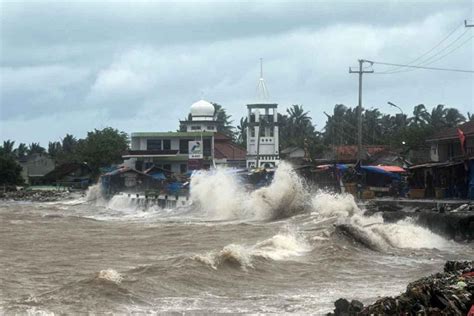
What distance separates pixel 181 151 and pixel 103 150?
1358 centimetres

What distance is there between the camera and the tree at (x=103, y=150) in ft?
292

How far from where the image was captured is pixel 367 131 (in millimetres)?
88125

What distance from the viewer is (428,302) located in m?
10.0

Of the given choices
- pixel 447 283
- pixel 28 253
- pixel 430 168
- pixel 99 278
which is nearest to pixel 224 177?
pixel 430 168

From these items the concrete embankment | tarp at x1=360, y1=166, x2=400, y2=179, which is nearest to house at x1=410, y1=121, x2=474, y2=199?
the concrete embankment

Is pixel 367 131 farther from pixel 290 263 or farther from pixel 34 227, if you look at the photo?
pixel 290 263

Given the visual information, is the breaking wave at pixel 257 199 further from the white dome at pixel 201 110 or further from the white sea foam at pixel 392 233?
the white dome at pixel 201 110

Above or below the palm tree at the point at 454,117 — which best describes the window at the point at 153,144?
below

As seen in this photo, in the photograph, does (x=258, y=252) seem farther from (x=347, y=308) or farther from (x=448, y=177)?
(x=448, y=177)

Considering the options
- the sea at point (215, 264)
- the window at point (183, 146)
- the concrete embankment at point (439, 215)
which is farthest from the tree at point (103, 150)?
the concrete embankment at point (439, 215)

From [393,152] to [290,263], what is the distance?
46178 millimetres

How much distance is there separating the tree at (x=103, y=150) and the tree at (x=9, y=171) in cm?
805

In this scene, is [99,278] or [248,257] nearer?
[99,278]

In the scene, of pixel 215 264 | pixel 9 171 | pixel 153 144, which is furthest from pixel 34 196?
pixel 215 264
